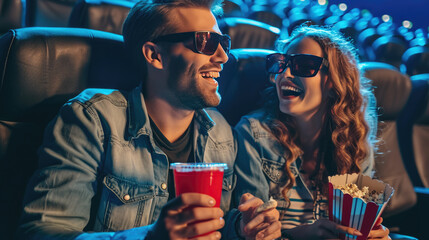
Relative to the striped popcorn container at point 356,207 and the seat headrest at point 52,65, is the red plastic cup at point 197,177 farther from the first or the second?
the seat headrest at point 52,65

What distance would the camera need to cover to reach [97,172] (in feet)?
4.32

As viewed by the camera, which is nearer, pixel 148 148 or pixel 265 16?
pixel 148 148

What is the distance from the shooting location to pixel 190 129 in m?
1.61

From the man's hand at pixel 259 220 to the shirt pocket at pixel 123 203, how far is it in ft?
1.20

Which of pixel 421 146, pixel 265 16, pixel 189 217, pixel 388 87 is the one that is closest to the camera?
pixel 189 217

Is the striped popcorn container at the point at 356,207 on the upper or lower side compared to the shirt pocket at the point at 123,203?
upper

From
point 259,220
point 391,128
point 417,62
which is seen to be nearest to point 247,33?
point 391,128

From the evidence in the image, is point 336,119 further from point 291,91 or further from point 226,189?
point 226,189

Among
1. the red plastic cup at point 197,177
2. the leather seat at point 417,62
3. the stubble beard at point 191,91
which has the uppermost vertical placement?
the leather seat at point 417,62

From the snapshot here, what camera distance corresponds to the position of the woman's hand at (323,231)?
1.23 meters

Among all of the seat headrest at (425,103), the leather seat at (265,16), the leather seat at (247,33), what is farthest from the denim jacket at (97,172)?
the leather seat at (265,16)

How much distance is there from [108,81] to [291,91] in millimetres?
773

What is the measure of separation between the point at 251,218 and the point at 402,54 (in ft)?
14.0

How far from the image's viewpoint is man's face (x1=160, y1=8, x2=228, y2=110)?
149 cm
